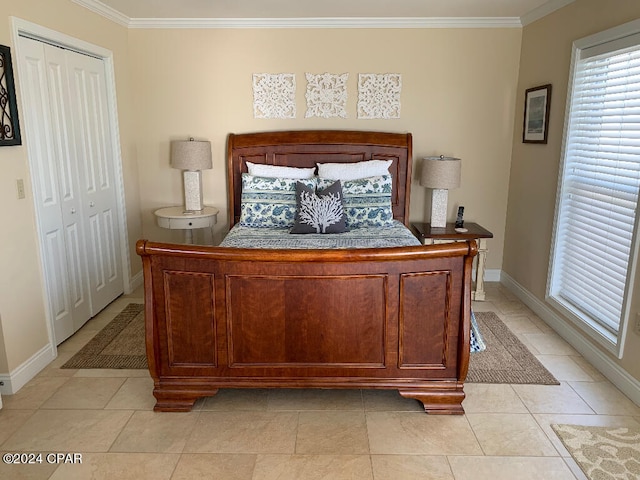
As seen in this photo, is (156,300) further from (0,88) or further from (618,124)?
(618,124)

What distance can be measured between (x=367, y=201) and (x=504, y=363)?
5.24 ft

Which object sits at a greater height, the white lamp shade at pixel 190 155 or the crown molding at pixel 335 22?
the crown molding at pixel 335 22

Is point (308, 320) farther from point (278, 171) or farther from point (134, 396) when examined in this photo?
point (278, 171)

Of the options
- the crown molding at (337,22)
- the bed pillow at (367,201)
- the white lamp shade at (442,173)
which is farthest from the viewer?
the crown molding at (337,22)

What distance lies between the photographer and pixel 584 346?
325cm

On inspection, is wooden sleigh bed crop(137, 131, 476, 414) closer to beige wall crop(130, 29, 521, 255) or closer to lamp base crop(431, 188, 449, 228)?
lamp base crop(431, 188, 449, 228)

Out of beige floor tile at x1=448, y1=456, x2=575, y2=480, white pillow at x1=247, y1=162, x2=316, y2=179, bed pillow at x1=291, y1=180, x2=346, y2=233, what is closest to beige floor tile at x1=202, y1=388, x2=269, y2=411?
beige floor tile at x1=448, y1=456, x2=575, y2=480

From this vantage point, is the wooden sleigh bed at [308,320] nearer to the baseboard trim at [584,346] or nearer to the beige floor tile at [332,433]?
the beige floor tile at [332,433]

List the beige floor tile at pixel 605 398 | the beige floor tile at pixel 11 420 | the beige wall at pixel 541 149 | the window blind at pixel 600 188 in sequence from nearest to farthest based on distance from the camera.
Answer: the beige floor tile at pixel 11 420 → the beige floor tile at pixel 605 398 → the window blind at pixel 600 188 → the beige wall at pixel 541 149

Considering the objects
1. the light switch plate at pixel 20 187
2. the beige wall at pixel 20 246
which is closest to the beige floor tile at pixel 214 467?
the beige wall at pixel 20 246

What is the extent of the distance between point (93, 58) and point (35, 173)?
128 centimetres

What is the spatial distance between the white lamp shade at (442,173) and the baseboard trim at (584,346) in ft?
3.79

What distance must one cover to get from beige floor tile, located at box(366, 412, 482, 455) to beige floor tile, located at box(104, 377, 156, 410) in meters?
1.24

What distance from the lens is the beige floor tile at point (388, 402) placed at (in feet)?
8.65
